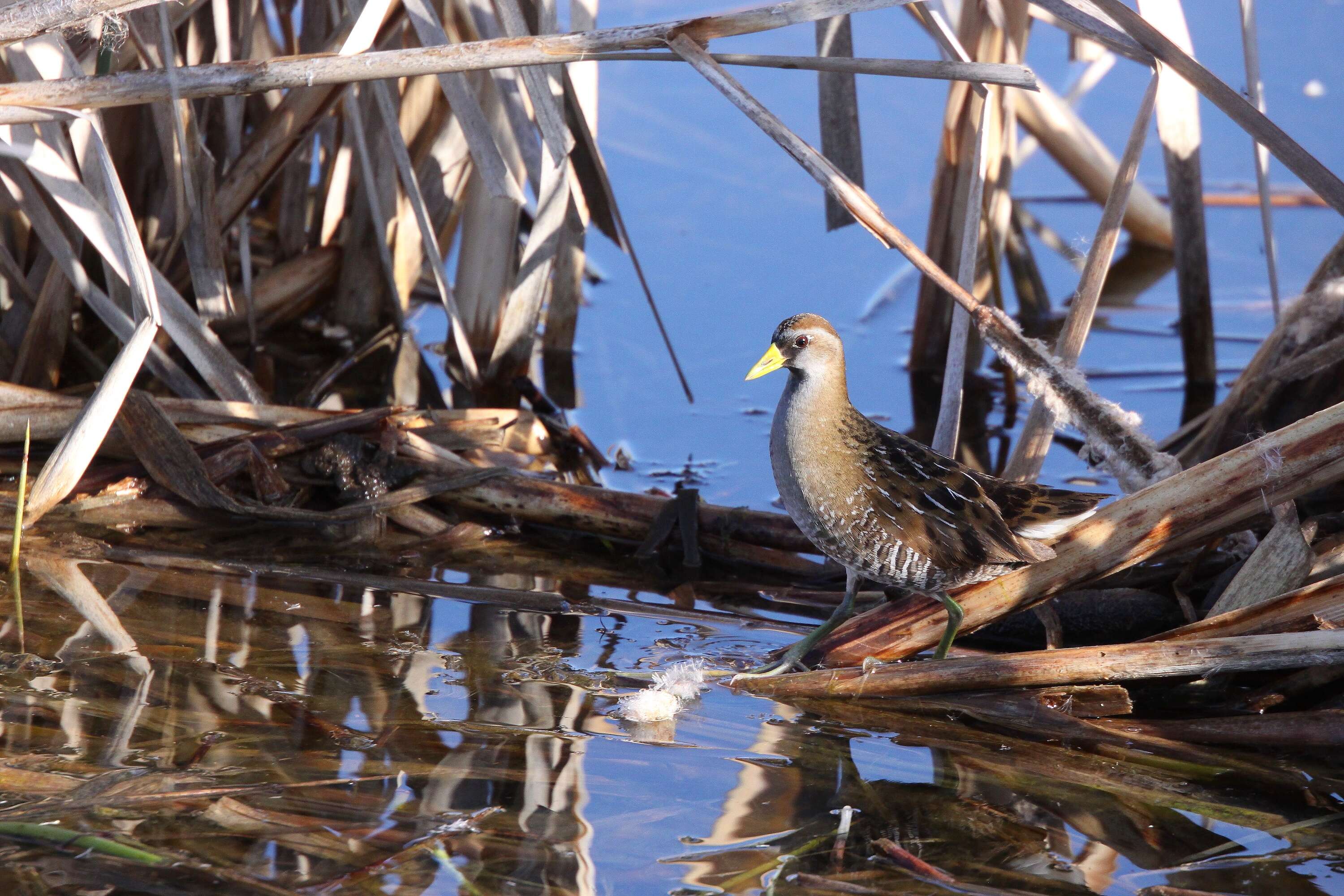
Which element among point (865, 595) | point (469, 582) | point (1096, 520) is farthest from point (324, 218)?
point (1096, 520)

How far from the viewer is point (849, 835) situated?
2191 millimetres

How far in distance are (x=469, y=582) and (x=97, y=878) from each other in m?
1.42

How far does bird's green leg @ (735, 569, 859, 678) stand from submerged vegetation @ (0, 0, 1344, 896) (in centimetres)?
5

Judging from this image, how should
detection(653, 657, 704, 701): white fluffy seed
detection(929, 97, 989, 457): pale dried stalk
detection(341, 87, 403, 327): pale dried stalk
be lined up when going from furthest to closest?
A: detection(341, 87, 403, 327): pale dried stalk, detection(929, 97, 989, 457): pale dried stalk, detection(653, 657, 704, 701): white fluffy seed

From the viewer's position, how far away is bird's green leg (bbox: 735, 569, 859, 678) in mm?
2783

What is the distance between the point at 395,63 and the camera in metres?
2.68

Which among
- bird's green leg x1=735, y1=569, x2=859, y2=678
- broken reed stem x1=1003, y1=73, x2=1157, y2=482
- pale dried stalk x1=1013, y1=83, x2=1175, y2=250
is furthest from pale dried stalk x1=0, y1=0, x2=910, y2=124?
pale dried stalk x1=1013, y1=83, x2=1175, y2=250

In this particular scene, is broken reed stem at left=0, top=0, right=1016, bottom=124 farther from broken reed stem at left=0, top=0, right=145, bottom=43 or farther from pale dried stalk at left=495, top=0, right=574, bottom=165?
pale dried stalk at left=495, top=0, right=574, bottom=165

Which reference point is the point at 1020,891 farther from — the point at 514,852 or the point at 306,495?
the point at 306,495

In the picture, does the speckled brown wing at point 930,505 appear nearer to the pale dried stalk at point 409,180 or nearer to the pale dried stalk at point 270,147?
the pale dried stalk at point 409,180

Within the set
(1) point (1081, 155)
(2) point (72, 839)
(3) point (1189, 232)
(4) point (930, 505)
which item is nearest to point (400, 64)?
(4) point (930, 505)

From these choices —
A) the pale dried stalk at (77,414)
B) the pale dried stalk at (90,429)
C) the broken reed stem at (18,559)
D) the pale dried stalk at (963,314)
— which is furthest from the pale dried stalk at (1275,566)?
the broken reed stem at (18,559)

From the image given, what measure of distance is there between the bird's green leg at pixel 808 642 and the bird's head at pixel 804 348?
51cm

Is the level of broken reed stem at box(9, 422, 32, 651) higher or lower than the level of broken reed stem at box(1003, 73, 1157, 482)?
lower
